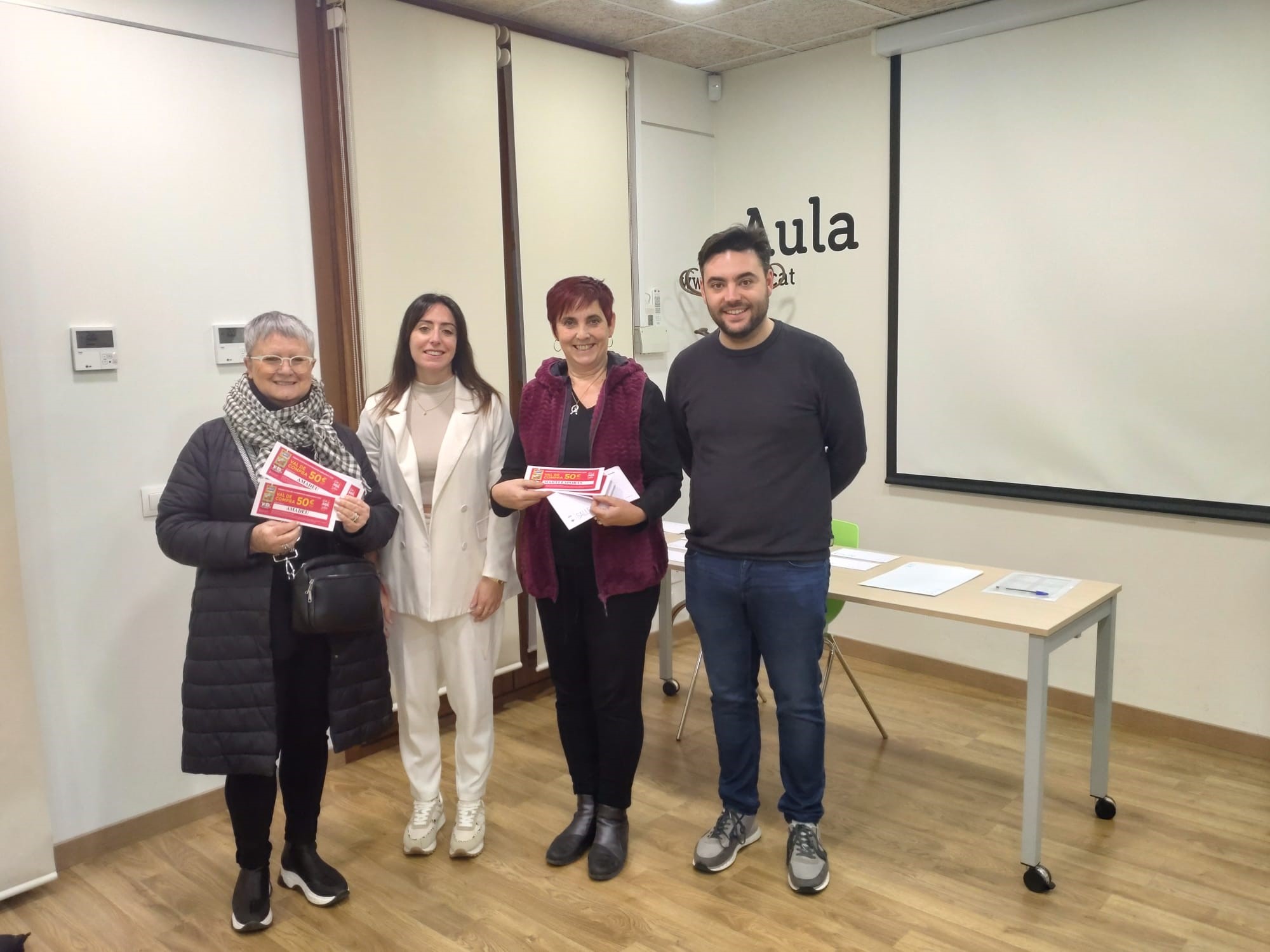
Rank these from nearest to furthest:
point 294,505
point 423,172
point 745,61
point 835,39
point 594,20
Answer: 1. point 294,505
2. point 423,172
3. point 594,20
4. point 835,39
5. point 745,61

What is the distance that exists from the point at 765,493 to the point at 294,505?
114 cm

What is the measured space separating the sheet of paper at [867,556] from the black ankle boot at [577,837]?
48.2 inches

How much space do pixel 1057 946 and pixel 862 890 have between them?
0.48 meters

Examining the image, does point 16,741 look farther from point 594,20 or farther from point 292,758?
point 594,20

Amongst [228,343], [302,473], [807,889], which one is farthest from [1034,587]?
[228,343]

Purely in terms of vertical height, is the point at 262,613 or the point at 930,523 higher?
the point at 262,613

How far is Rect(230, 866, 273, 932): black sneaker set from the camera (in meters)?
2.51

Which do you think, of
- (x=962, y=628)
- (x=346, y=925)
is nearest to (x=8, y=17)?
(x=346, y=925)

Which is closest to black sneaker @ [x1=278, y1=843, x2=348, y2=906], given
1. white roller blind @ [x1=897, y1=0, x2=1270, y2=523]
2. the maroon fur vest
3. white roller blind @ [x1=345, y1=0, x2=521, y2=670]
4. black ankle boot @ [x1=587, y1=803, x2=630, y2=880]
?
black ankle boot @ [x1=587, y1=803, x2=630, y2=880]

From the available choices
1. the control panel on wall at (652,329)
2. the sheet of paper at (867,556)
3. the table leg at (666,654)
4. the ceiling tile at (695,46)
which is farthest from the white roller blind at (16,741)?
the ceiling tile at (695,46)

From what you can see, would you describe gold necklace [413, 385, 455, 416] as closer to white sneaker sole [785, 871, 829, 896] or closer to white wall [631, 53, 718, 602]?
white sneaker sole [785, 871, 829, 896]

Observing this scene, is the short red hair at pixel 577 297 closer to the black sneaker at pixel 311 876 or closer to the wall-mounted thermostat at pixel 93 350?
the wall-mounted thermostat at pixel 93 350

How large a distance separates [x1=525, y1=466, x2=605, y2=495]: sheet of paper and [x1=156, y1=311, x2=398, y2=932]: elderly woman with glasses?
422 mm

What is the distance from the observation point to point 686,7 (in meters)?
3.81
